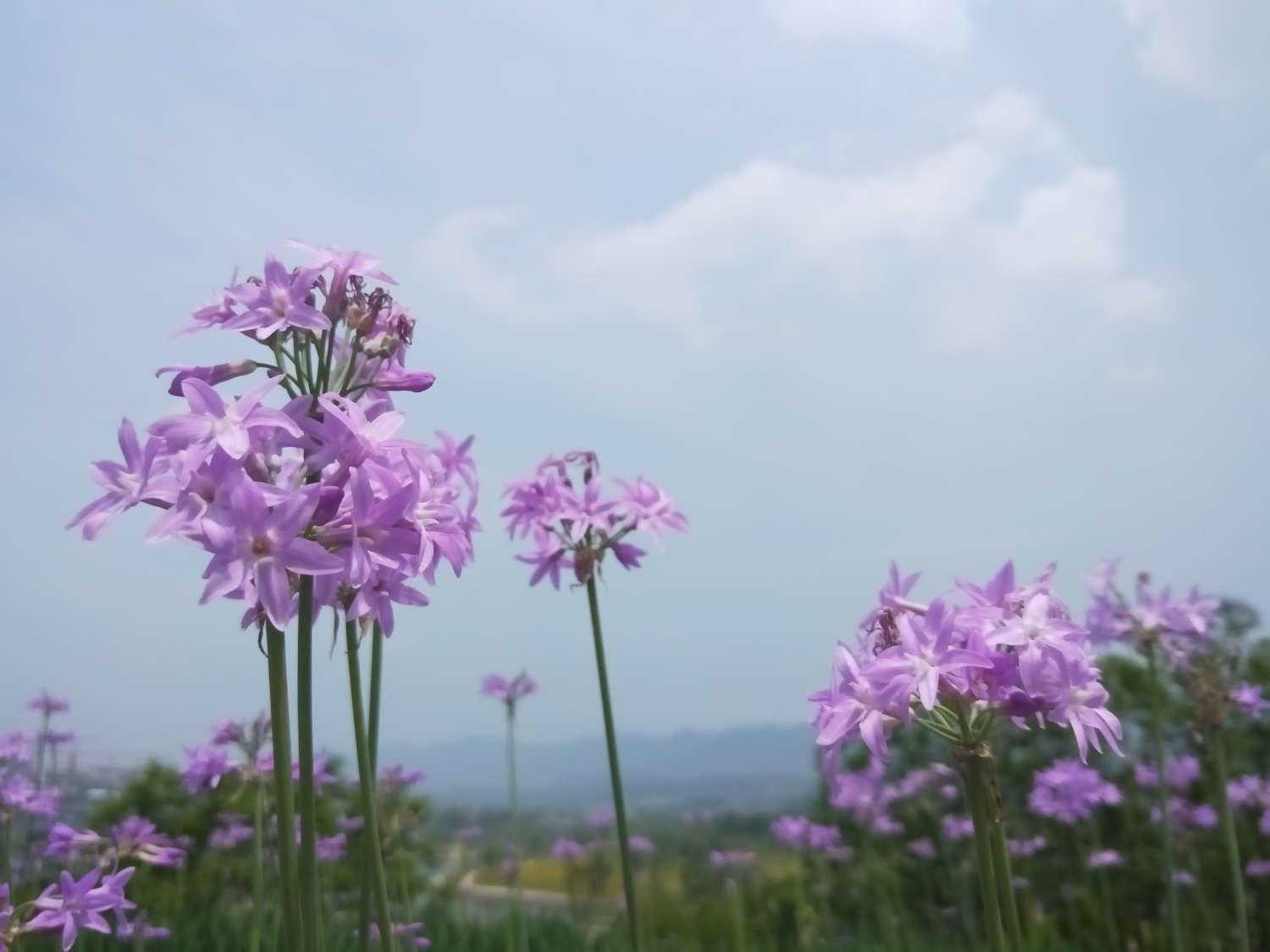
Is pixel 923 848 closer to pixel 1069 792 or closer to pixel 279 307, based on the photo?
pixel 1069 792

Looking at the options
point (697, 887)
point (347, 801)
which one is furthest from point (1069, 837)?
point (347, 801)

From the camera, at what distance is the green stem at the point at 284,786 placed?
206cm

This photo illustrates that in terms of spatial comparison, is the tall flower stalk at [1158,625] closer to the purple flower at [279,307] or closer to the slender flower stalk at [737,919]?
the slender flower stalk at [737,919]

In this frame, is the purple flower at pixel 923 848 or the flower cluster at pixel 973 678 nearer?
the flower cluster at pixel 973 678

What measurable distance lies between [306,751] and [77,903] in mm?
1657

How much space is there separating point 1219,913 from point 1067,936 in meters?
1.64

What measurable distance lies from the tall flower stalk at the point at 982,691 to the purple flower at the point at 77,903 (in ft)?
7.40

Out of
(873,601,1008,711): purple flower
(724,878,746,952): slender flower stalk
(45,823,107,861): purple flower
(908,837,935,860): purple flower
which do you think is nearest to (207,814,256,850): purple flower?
(45,823,107,861): purple flower

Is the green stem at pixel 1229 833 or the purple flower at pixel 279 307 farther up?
the purple flower at pixel 279 307

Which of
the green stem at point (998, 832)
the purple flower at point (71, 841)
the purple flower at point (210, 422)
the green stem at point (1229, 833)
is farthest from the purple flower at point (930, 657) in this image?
the green stem at point (1229, 833)

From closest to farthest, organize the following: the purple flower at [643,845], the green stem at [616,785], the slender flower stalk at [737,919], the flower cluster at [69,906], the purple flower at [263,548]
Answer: the purple flower at [263,548]
the flower cluster at [69,906]
the green stem at [616,785]
the slender flower stalk at [737,919]
the purple flower at [643,845]

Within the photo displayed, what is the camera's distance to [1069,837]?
1171 centimetres

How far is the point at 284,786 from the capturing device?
2076mm

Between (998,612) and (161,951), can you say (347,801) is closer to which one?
(161,951)
